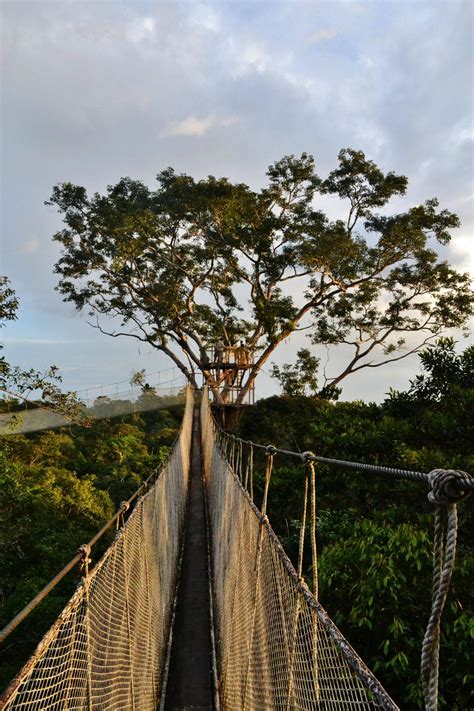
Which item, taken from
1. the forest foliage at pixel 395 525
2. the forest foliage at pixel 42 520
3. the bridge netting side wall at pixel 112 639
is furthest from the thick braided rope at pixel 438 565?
the forest foliage at pixel 42 520

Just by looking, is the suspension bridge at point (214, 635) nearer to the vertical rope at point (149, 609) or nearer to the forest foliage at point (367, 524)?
the vertical rope at point (149, 609)

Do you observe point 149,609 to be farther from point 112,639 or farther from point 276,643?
point 276,643

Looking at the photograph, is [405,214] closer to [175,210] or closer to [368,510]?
[175,210]

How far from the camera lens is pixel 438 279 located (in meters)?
15.0

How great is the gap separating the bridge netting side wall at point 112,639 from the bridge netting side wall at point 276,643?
0.49 metres

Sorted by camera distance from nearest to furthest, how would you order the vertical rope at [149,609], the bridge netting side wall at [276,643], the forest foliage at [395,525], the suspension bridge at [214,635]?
the suspension bridge at [214,635]
the bridge netting side wall at [276,643]
the forest foliage at [395,525]
the vertical rope at [149,609]

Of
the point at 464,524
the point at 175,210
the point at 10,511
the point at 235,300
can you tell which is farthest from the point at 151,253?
the point at 464,524

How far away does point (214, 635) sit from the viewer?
4156 mm

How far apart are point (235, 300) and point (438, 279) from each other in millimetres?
6170

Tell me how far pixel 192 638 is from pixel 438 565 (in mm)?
4123

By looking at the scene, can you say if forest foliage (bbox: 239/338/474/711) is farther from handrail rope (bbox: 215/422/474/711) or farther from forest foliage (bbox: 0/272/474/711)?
handrail rope (bbox: 215/422/474/711)

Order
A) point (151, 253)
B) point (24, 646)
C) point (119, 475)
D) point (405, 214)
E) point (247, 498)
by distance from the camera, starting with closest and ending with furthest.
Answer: point (247, 498)
point (24, 646)
point (119, 475)
point (405, 214)
point (151, 253)

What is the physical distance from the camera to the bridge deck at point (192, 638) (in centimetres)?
342

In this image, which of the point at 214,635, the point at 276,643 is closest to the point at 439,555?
the point at 276,643
